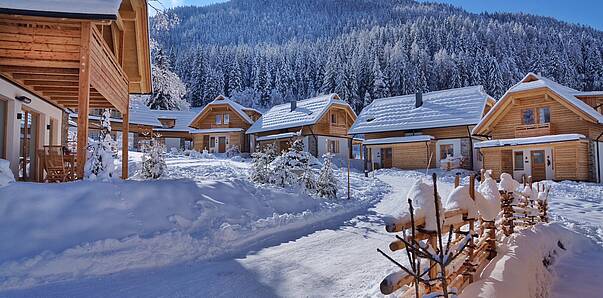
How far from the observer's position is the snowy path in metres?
4.44

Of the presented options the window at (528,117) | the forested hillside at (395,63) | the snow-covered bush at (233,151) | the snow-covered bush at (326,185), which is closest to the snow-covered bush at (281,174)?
the snow-covered bush at (326,185)

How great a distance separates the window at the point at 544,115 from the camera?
883 inches

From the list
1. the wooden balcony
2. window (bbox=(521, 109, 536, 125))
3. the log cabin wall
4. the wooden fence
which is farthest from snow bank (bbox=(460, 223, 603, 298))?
window (bbox=(521, 109, 536, 125))

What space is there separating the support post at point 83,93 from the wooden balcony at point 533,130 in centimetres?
2293

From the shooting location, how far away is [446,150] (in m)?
28.8

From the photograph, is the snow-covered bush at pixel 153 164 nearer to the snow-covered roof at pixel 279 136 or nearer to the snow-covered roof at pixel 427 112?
the snow-covered roof at pixel 279 136

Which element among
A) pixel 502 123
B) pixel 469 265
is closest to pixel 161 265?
pixel 469 265

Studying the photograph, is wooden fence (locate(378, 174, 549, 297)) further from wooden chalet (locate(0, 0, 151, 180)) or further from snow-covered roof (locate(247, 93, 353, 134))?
snow-covered roof (locate(247, 93, 353, 134))

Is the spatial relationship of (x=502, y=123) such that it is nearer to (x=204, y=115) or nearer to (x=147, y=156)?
(x=147, y=156)

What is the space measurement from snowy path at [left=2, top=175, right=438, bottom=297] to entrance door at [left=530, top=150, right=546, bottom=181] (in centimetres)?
1929

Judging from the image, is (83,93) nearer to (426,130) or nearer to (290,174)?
(290,174)

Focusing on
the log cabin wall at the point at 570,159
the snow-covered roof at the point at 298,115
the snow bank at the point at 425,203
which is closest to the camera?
the snow bank at the point at 425,203

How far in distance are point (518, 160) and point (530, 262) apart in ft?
67.8

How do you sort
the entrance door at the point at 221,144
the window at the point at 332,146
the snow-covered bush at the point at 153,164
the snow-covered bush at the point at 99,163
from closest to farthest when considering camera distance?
the snow-covered bush at the point at 99,163 → the snow-covered bush at the point at 153,164 → the window at the point at 332,146 → the entrance door at the point at 221,144
